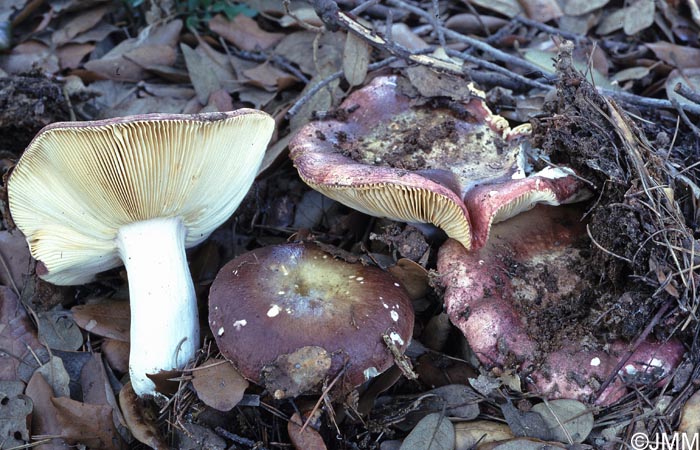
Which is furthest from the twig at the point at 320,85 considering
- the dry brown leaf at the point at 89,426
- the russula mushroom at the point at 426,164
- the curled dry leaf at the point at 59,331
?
the dry brown leaf at the point at 89,426

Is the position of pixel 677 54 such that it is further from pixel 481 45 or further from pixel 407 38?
pixel 407 38

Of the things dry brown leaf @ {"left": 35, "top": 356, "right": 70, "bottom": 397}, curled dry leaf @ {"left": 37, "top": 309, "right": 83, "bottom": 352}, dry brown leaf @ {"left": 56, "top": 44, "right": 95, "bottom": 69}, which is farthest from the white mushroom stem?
dry brown leaf @ {"left": 56, "top": 44, "right": 95, "bottom": 69}

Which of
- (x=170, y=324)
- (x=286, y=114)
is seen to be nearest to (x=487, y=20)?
(x=286, y=114)

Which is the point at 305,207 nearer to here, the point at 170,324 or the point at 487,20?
the point at 170,324

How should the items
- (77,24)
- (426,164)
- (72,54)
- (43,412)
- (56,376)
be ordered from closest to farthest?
(43,412), (56,376), (426,164), (72,54), (77,24)

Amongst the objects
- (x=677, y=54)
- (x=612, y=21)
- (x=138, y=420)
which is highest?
(x=612, y=21)

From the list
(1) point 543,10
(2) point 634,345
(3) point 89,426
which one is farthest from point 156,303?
(1) point 543,10

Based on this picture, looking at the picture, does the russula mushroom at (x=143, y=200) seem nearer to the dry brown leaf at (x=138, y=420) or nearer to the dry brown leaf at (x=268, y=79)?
the dry brown leaf at (x=138, y=420)
